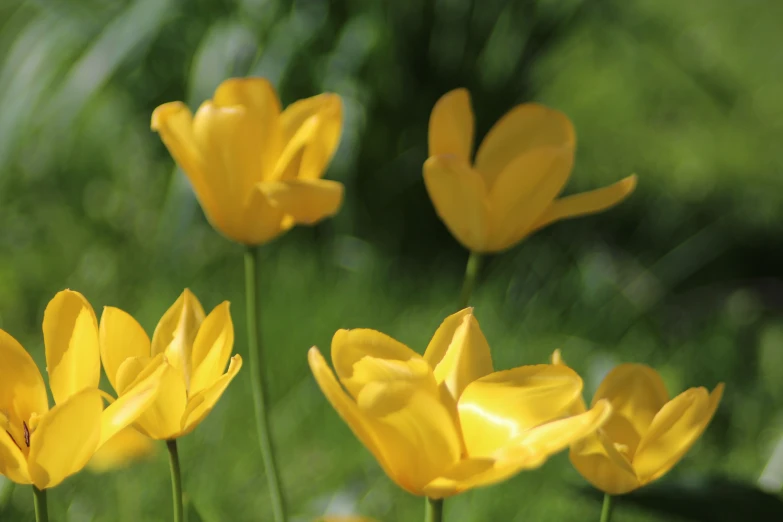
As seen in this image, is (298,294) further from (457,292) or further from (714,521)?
(714,521)

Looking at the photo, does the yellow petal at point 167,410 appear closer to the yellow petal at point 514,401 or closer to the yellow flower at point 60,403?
the yellow flower at point 60,403

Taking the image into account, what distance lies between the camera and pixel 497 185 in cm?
61

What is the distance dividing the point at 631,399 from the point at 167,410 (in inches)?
8.8

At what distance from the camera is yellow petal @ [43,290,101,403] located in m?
0.42

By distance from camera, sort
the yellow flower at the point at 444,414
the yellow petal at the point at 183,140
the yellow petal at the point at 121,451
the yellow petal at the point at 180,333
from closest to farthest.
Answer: the yellow flower at the point at 444,414 < the yellow petal at the point at 180,333 < the yellow petal at the point at 183,140 < the yellow petal at the point at 121,451

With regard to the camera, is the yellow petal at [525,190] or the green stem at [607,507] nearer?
the green stem at [607,507]

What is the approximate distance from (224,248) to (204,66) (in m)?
0.37

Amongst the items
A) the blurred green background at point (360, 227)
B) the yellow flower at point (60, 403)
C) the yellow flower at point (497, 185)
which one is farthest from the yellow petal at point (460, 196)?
the blurred green background at point (360, 227)

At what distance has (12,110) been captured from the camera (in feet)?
5.56

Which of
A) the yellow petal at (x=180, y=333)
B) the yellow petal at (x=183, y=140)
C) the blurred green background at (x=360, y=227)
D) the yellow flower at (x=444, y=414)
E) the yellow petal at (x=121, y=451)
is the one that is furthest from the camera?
the blurred green background at (x=360, y=227)

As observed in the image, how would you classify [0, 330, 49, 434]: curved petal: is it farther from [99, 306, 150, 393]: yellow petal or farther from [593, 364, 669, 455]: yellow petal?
[593, 364, 669, 455]: yellow petal

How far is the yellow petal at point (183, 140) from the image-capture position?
0.56 m

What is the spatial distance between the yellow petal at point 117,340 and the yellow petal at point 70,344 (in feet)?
0.04

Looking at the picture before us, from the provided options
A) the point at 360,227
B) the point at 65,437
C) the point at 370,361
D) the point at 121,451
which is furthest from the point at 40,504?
the point at 360,227
